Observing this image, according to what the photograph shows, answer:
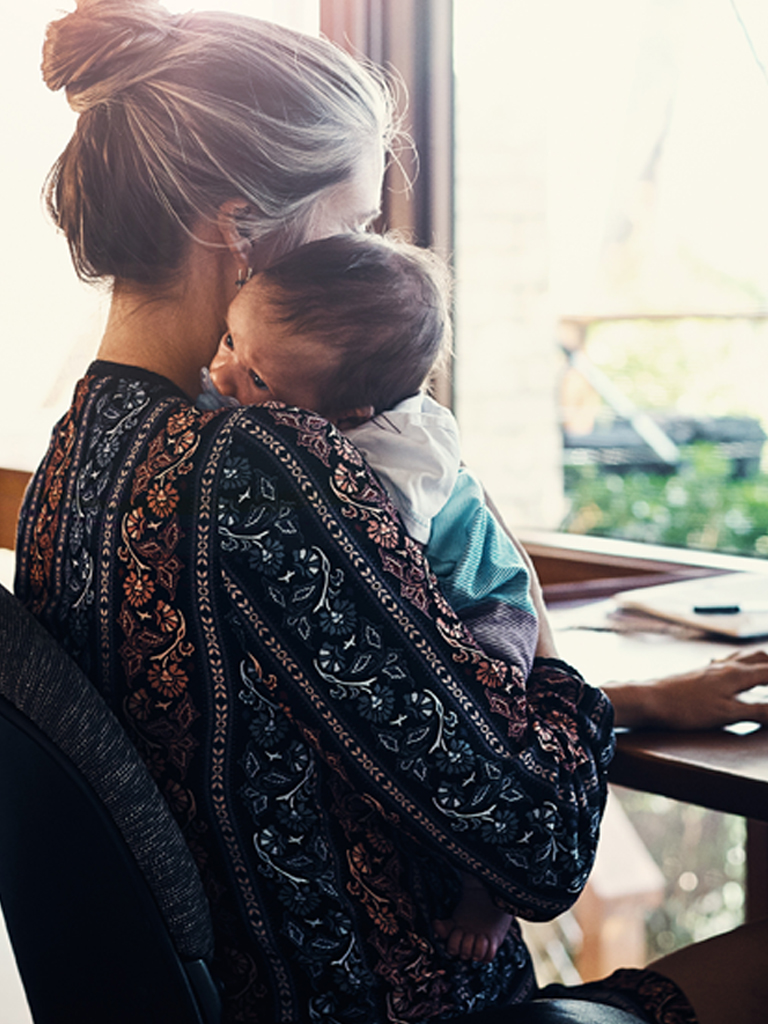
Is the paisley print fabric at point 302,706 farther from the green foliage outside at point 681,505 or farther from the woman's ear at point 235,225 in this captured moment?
the green foliage outside at point 681,505

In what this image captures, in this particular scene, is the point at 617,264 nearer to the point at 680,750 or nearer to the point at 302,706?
the point at 680,750

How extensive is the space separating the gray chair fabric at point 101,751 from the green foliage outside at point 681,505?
1.51m

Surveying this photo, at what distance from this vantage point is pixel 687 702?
929mm

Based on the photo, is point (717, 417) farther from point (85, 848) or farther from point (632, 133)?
point (85, 848)

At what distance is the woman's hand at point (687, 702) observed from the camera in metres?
0.92

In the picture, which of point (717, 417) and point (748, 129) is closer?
point (748, 129)

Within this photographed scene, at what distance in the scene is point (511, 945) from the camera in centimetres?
91

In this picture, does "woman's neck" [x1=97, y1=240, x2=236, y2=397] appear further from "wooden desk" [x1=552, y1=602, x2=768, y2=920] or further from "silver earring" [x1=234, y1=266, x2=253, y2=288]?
"wooden desk" [x1=552, y1=602, x2=768, y2=920]

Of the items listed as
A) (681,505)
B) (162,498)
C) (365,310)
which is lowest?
(681,505)

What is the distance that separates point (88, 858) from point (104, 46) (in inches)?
26.5

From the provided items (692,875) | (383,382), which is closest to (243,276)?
(383,382)

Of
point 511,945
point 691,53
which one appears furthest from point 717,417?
point 511,945

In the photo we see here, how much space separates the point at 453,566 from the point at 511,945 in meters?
0.34

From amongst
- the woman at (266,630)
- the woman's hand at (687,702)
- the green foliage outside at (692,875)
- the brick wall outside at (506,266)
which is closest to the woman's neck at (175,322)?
the woman at (266,630)
